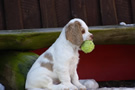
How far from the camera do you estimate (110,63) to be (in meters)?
4.51

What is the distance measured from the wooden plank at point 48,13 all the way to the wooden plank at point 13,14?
1.03 ft

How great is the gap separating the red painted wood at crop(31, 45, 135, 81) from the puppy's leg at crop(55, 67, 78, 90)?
5.06 ft

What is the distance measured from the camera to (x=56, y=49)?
9.82 feet

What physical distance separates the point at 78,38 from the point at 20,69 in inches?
33.4

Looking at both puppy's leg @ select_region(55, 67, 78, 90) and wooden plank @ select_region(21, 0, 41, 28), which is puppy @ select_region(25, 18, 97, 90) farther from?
wooden plank @ select_region(21, 0, 41, 28)

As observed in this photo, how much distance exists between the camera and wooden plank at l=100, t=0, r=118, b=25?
4.27 meters

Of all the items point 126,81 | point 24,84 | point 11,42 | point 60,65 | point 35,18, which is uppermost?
point 35,18

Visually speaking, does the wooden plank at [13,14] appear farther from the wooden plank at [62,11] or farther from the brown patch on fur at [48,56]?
the brown patch on fur at [48,56]

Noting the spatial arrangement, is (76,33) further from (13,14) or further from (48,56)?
(13,14)

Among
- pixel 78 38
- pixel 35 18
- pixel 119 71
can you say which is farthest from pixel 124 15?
pixel 78 38

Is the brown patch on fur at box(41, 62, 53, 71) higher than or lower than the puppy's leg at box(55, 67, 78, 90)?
higher

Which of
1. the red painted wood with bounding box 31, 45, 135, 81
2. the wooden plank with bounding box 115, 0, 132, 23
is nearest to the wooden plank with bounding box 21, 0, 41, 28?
the red painted wood with bounding box 31, 45, 135, 81

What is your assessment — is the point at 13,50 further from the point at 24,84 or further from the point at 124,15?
the point at 124,15

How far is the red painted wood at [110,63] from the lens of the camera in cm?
447
